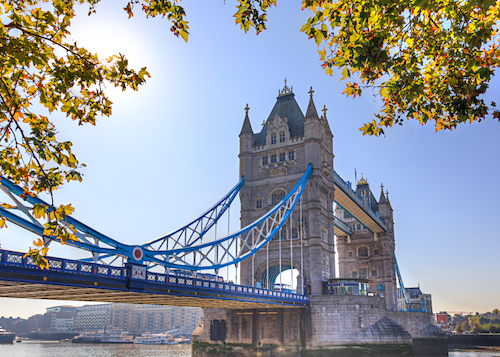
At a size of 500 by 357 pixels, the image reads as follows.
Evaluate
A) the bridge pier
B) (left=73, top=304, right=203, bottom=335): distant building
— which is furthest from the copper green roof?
(left=73, top=304, right=203, bottom=335): distant building

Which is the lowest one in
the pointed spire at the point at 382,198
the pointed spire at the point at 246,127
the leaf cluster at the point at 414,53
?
the leaf cluster at the point at 414,53

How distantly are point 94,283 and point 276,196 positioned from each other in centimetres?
2939

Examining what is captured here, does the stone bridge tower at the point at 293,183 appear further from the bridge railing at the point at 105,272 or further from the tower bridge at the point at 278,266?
the bridge railing at the point at 105,272

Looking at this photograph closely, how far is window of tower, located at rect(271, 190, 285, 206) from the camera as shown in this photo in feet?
159

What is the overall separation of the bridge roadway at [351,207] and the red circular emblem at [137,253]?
1209 inches

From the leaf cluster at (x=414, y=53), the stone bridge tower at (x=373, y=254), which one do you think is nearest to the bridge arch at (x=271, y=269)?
the stone bridge tower at (x=373, y=254)

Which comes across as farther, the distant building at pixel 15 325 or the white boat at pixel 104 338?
the distant building at pixel 15 325

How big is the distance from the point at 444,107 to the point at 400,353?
3530 centimetres

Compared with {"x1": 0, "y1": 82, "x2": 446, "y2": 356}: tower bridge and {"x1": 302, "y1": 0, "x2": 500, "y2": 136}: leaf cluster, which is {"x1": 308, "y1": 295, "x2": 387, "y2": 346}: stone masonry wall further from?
{"x1": 302, "y1": 0, "x2": 500, "y2": 136}: leaf cluster

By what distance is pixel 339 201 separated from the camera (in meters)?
58.4

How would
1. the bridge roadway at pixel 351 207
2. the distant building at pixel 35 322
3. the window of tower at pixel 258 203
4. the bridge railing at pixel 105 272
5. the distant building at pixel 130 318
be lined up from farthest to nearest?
1. the distant building at pixel 35 322
2. the distant building at pixel 130 318
3. the bridge roadway at pixel 351 207
4. the window of tower at pixel 258 203
5. the bridge railing at pixel 105 272

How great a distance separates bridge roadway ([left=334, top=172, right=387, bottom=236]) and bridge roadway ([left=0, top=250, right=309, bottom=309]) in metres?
25.8

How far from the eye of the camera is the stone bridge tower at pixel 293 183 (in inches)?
1799

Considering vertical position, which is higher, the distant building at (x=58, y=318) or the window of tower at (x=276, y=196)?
the window of tower at (x=276, y=196)
